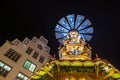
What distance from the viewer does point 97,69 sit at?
52.4 ft

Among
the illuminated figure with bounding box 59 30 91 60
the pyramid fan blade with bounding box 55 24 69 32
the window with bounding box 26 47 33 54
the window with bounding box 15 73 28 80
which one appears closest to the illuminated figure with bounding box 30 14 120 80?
the illuminated figure with bounding box 59 30 91 60

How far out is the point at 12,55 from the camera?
30.6 metres

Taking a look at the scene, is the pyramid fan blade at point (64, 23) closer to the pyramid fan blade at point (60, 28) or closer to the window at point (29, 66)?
the pyramid fan blade at point (60, 28)

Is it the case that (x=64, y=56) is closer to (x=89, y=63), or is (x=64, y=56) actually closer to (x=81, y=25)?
(x=89, y=63)

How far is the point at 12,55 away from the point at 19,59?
4.14 ft

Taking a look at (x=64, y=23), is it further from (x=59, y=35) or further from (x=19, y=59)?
(x=19, y=59)

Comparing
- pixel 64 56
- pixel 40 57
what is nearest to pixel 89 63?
pixel 64 56

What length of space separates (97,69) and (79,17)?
74.5ft

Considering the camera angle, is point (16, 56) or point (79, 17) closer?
point (16, 56)

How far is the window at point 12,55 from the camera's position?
30083 mm

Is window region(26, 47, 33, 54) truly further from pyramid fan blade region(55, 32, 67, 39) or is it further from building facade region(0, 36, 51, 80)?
pyramid fan blade region(55, 32, 67, 39)

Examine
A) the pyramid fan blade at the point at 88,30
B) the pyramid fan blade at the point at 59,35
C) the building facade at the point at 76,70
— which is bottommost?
the building facade at the point at 76,70

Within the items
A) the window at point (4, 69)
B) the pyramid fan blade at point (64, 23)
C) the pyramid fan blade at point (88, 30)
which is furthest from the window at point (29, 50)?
the pyramid fan blade at point (88, 30)

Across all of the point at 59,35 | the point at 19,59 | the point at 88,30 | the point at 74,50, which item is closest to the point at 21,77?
the point at 19,59
